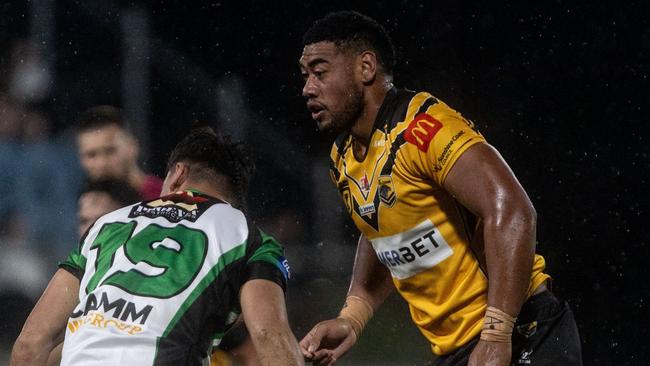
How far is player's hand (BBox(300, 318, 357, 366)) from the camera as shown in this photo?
3.17 meters

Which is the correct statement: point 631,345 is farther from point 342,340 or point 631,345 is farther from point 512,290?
point 512,290

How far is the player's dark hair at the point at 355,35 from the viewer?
10.7 ft

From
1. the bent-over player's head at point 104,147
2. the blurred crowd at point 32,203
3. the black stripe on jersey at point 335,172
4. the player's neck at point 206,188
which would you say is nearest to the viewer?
the player's neck at point 206,188

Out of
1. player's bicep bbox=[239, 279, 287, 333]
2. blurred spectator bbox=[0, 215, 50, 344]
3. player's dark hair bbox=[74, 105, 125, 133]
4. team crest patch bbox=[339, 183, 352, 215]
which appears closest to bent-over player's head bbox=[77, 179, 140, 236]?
player's dark hair bbox=[74, 105, 125, 133]

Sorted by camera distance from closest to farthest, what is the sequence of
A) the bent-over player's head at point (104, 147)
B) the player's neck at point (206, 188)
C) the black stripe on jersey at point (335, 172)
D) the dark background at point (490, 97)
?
the player's neck at point (206, 188), the black stripe on jersey at point (335, 172), the bent-over player's head at point (104, 147), the dark background at point (490, 97)

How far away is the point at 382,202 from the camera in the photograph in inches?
119

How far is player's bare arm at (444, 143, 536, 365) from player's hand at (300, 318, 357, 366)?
0.75 metres

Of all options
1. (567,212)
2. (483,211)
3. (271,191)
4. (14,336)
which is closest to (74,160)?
(14,336)

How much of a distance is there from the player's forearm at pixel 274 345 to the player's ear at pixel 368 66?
116cm

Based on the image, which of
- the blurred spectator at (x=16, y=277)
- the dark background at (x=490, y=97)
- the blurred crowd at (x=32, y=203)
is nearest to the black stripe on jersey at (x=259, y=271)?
the dark background at (x=490, y=97)

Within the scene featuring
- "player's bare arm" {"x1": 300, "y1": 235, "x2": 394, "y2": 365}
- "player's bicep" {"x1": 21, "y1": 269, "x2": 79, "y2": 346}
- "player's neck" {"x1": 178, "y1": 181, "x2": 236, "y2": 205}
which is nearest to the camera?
"player's bicep" {"x1": 21, "y1": 269, "x2": 79, "y2": 346}

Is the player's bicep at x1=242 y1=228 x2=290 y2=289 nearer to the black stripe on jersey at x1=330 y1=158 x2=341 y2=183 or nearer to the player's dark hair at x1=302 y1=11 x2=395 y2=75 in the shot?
the black stripe on jersey at x1=330 y1=158 x2=341 y2=183

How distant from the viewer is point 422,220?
2.97 m

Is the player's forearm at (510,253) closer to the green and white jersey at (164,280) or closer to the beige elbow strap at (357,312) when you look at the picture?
the green and white jersey at (164,280)
